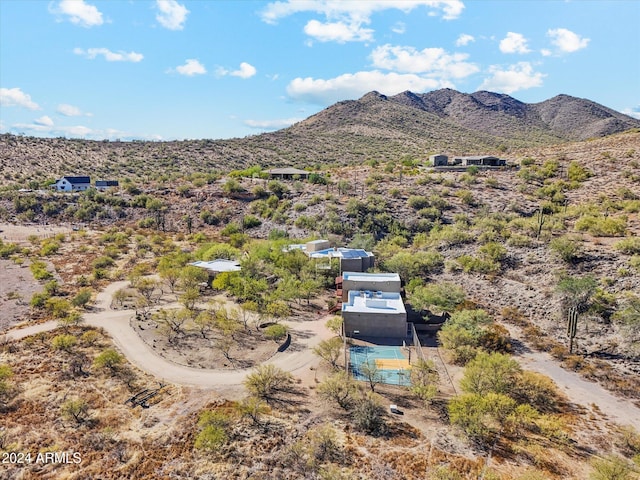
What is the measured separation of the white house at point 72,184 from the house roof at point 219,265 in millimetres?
56843

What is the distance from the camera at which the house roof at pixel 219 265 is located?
41.0 metres

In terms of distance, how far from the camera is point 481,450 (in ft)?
60.5

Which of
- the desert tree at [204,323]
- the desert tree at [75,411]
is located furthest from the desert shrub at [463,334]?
the desert tree at [75,411]

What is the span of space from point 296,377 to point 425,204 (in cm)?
4344

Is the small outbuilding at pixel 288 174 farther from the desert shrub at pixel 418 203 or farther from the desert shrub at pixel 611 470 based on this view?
the desert shrub at pixel 611 470

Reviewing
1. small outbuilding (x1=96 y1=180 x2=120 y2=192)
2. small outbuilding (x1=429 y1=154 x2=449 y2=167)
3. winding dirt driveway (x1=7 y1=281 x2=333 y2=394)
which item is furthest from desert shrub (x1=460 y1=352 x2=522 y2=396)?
small outbuilding (x1=96 y1=180 x2=120 y2=192)

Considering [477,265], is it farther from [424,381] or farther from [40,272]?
[40,272]

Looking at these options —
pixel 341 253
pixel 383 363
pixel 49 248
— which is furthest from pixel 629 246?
pixel 49 248

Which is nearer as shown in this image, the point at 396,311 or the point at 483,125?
the point at 396,311

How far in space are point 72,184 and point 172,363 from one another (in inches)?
2978

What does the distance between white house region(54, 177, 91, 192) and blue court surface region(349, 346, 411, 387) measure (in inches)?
3180

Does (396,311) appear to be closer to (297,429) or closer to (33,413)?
(297,429)

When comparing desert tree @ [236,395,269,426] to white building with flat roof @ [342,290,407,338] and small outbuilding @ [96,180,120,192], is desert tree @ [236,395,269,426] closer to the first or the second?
white building with flat roof @ [342,290,407,338]

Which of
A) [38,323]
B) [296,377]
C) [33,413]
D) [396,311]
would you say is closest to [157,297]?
[38,323]
